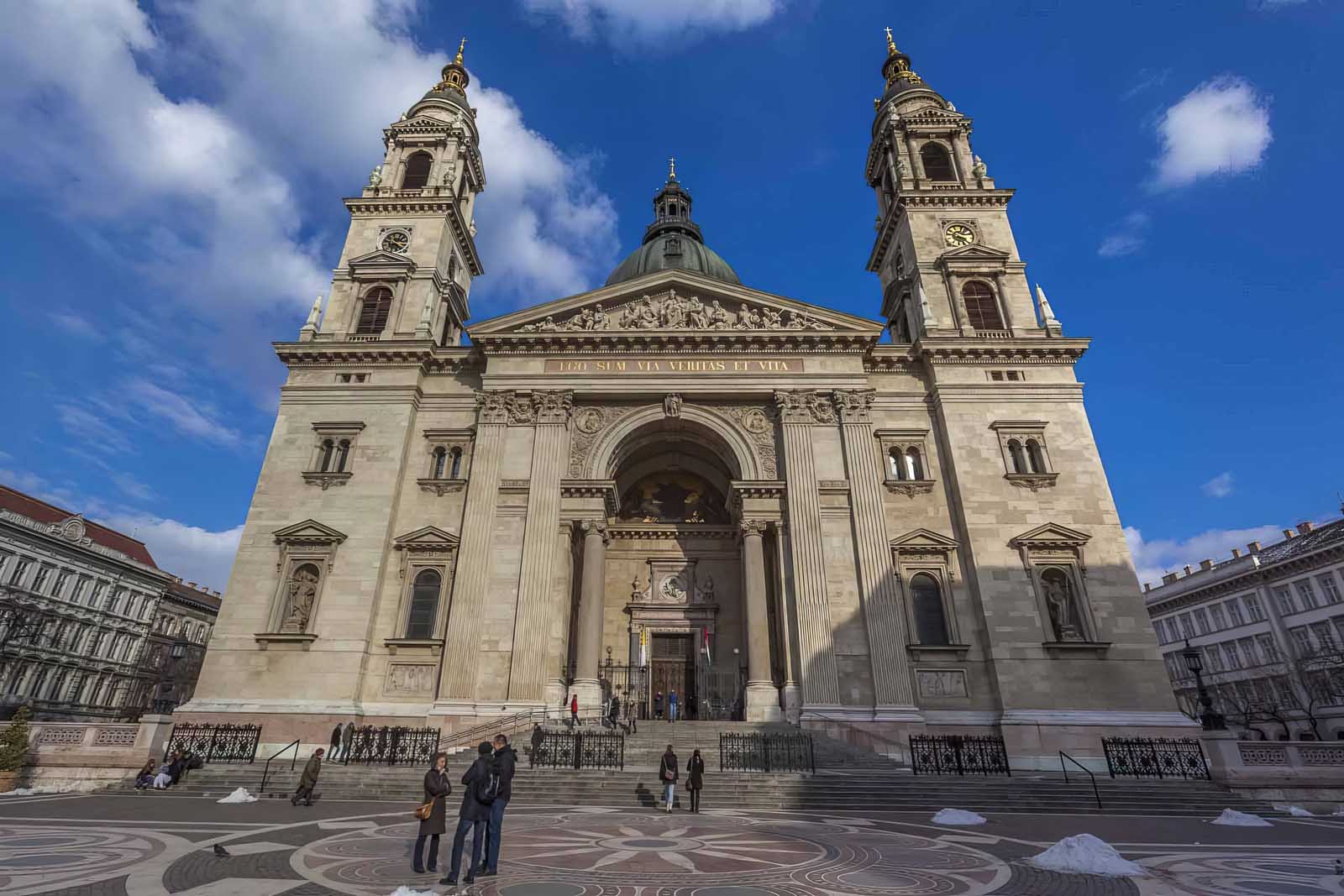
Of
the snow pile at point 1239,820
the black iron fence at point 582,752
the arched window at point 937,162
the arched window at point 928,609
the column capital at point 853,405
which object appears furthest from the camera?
the arched window at point 937,162

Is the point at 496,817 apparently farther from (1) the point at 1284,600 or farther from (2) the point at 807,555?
(1) the point at 1284,600

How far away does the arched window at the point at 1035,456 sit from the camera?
89.2ft

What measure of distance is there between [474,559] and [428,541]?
2299mm

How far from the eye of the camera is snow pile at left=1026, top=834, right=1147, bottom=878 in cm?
834

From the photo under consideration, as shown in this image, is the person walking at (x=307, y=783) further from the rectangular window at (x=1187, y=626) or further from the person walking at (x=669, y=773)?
the rectangular window at (x=1187, y=626)

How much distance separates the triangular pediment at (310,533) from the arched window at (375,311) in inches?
384

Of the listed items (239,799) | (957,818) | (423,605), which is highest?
(423,605)

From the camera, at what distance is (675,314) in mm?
29609

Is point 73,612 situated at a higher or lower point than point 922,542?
higher

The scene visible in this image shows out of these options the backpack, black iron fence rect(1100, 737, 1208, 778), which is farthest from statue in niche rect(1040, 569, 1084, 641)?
the backpack

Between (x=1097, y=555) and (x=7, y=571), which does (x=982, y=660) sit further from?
(x=7, y=571)

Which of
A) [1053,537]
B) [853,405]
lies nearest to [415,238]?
[853,405]

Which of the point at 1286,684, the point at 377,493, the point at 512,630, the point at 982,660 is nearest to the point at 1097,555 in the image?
the point at 982,660

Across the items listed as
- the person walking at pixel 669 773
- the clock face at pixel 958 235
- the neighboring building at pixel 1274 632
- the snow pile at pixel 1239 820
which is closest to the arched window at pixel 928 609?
the snow pile at pixel 1239 820
